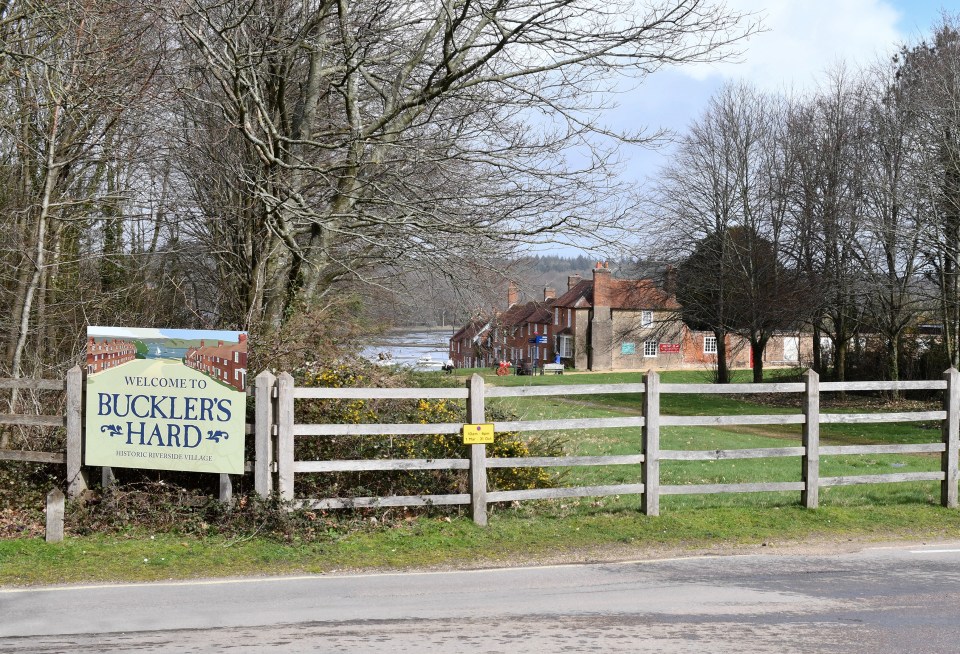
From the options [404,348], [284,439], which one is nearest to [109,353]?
[284,439]

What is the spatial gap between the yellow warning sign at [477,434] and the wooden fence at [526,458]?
2.8 inches

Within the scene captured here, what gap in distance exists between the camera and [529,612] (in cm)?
739

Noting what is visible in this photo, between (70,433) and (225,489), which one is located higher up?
(70,433)

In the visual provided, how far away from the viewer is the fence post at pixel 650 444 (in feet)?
35.8

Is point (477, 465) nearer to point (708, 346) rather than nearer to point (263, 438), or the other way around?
point (263, 438)

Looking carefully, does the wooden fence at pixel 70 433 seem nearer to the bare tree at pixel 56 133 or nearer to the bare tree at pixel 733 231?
the bare tree at pixel 56 133

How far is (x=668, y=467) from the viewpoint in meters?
16.7

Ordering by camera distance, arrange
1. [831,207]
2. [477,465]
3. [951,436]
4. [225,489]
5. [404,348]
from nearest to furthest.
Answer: [225,489]
[477,465]
[951,436]
[404,348]
[831,207]

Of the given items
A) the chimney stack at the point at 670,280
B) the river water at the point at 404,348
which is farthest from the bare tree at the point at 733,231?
the river water at the point at 404,348

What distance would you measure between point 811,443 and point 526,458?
3.75 metres

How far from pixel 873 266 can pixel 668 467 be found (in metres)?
24.2

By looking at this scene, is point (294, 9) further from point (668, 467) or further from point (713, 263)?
point (713, 263)

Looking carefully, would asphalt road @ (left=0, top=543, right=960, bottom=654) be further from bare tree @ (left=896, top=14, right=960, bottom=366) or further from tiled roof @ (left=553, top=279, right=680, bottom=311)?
tiled roof @ (left=553, top=279, right=680, bottom=311)

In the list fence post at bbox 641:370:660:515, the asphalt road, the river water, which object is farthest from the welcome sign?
fence post at bbox 641:370:660:515
